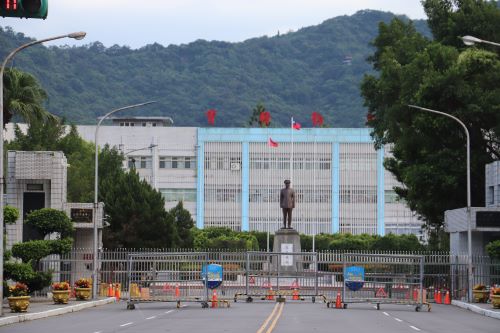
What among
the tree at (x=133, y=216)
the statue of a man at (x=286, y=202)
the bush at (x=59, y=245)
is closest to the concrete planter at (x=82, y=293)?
the bush at (x=59, y=245)

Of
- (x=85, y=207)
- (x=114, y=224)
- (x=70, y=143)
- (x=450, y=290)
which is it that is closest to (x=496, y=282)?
(x=450, y=290)

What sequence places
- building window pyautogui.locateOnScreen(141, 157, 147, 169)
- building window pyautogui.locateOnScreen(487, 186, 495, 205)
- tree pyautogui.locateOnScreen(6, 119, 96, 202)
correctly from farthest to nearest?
building window pyautogui.locateOnScreen(141, 157, 147, 169), tree pyautogui.locateOnScreen(6, 119, 96, 202), building window pyautogui.locateOnScreen(487, 186, 495, 205)

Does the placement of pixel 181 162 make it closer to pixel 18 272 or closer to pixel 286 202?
pixel 286 202

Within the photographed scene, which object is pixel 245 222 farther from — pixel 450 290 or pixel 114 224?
pixel 450 290

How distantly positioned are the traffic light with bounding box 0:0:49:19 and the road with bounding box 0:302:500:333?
12242 millimetres

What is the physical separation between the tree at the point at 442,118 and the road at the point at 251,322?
20933 millimetres

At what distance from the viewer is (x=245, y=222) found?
124062 millimetres

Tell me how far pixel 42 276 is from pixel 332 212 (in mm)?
81249

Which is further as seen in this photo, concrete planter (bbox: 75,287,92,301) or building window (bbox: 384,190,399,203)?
building window (bbox: 384,190,399,203)

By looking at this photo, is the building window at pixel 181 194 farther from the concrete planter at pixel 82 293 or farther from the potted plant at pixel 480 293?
the potted plant at pixel 480 293

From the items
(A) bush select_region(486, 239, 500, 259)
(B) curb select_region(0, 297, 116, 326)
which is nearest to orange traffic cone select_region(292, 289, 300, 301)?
(B) curb select_region(0, 297, 116, 326)

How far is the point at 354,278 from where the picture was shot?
4703 centimetres

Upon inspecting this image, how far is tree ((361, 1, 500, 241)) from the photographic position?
207 ft

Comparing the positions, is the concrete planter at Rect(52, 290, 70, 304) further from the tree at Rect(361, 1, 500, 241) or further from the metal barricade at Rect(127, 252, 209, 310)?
the tree at Rect(361, 1, 500, 241)
